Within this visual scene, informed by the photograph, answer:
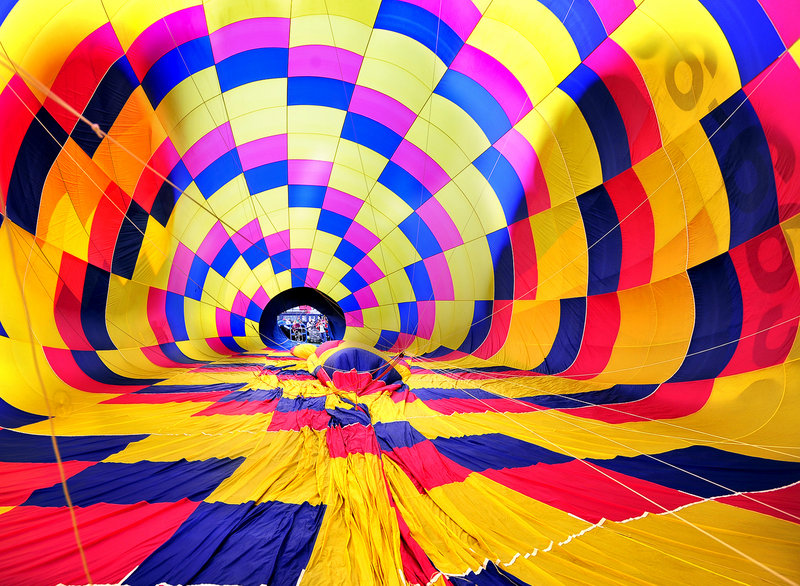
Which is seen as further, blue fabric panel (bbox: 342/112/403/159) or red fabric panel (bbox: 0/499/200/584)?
blue fabric panel (bbox: 342/112/403/159)

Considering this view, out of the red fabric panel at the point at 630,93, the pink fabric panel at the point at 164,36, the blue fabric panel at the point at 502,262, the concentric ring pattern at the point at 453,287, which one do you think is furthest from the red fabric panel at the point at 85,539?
the red fabric panel at the point at 630,93

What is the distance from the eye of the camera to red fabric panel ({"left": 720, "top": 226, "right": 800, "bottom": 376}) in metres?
2.42

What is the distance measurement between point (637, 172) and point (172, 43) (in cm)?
414

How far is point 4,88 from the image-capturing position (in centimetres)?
241

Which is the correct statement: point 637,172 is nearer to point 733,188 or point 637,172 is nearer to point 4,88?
point 733,188

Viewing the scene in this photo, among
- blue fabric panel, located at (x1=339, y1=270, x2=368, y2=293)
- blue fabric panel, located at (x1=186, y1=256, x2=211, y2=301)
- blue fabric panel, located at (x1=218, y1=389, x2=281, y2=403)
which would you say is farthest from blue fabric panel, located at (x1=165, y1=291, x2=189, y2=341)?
blue fabric panel, located at (x1=339, y1=270, x2=368, y2=293)

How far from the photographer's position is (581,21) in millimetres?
2793

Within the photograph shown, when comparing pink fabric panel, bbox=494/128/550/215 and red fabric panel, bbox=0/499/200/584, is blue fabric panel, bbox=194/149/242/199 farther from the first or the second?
red fabric panel, bbox=0/499/200/584

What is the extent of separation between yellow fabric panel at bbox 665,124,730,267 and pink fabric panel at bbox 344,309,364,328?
5.28m

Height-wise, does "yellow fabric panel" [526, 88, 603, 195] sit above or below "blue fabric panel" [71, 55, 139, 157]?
above

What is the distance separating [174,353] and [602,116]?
18.7 feet

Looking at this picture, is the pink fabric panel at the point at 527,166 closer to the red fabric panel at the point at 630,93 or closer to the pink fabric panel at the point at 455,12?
the red fabric panel at the point at 630,93

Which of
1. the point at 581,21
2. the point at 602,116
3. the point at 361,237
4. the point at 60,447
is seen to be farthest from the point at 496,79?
the point at 60,447

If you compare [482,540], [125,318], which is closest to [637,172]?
[482,540]
